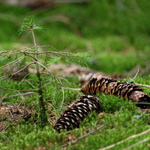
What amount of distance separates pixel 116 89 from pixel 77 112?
1.56 feet

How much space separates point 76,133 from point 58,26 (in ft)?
18.4

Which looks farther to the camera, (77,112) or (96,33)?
(96,33)

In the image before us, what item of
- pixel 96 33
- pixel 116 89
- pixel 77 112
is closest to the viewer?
pixel 77 112

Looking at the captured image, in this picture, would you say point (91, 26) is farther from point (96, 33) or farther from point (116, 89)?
point (116, 89)

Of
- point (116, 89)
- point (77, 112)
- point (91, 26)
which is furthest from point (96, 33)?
point (77, 112)

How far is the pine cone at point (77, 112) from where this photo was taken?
2.02m

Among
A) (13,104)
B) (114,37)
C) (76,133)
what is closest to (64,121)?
(76,133)

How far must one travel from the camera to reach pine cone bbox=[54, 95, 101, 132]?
2.02 meters

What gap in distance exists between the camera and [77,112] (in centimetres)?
209

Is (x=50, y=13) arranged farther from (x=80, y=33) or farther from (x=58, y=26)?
(x=80, y=33)

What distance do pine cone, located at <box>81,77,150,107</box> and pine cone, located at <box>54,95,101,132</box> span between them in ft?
0.68

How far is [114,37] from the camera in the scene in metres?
6.95

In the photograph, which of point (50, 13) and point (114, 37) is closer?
point (114, 37)

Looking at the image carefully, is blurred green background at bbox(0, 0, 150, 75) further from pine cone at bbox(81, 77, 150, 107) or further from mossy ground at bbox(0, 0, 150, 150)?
pine cone at bbox(81, 77, 150, 107)
